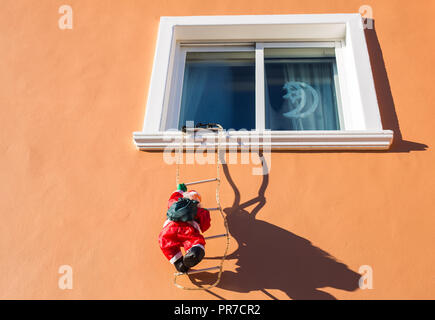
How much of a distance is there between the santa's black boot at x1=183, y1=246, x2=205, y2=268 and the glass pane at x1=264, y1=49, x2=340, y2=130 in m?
1.42

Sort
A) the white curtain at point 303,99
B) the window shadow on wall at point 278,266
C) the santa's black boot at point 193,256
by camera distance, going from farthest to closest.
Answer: the white curtain at point 303,99, the window shadow on wall at point 278,266, the santa's black boot at point 193,256

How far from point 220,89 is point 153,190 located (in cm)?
127

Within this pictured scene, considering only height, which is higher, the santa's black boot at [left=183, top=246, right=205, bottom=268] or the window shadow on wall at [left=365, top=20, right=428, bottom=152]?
the window shadow on wall at [left=365, top=20, right=428, bottom=152]

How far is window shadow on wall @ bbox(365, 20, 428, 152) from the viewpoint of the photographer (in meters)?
3.09

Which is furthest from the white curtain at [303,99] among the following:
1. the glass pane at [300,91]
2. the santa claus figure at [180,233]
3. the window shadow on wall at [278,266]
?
the santa claus figure at [180,233]

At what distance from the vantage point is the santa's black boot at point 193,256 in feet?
7.90

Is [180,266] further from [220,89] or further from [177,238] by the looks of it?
[220,89]

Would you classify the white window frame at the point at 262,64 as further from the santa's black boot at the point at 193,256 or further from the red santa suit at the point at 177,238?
the santa's black boot at the point at 193,256

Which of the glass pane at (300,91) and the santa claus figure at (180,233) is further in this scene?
the glass pane at (300,91)

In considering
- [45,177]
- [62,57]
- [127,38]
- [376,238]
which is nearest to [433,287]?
[376,238]

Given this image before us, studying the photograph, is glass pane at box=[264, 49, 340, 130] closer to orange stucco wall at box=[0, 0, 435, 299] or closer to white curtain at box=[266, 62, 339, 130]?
white curtain at box=[266, 62, 339, 130]

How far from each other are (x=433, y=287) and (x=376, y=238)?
41cm

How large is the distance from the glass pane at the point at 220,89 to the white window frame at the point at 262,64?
0.08 m

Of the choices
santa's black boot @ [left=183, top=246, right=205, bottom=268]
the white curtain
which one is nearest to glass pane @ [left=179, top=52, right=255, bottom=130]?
the white curtain
